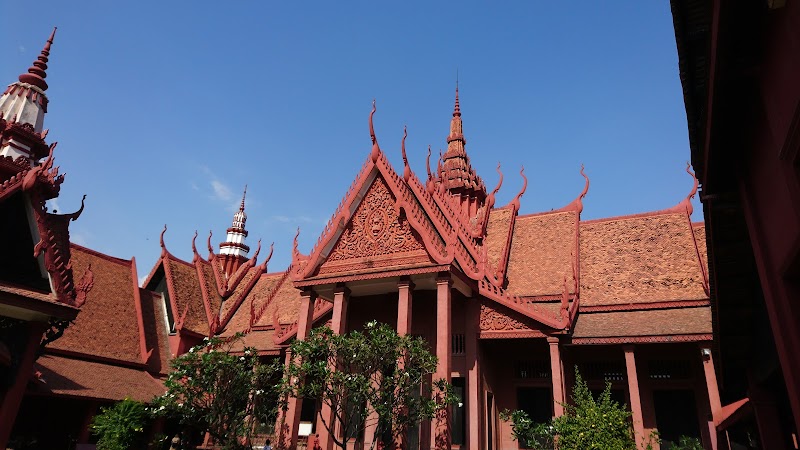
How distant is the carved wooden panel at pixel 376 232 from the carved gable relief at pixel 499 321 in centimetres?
205

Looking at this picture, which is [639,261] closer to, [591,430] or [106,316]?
[591,430]

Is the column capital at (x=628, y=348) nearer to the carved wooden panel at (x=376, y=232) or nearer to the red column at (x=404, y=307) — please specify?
the red column at (x=404, y=307)

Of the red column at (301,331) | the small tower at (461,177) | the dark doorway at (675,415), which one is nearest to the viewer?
the red column at (301,331)

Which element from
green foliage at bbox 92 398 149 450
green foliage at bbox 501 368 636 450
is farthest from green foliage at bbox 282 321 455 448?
green foliage at bbox 92 398 149 450

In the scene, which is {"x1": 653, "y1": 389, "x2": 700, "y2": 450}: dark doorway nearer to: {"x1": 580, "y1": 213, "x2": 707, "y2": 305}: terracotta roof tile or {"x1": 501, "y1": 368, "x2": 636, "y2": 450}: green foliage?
{"x1": 580, "y1": 213, "x2": 707, "y2": 305}: terracotta roof tile

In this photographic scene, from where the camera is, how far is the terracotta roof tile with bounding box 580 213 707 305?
40.5 feet

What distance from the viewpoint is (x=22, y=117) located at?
14062 millimetres

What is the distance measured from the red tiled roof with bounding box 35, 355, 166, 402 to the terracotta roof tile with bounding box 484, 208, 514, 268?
9953 millimetres

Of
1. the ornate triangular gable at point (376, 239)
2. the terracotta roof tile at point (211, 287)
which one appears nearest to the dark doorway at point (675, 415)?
the ornate triangular gable at point (376, 239)

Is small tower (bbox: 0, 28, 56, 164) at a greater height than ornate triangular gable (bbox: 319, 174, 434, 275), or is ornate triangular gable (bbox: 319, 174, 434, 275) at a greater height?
small tower (bbox: 0, 28, 56, 164)

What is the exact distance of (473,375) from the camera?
434 inches

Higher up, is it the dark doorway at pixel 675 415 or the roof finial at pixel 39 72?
the roof finial at pixel 39 72

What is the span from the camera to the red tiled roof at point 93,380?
12.6 meters

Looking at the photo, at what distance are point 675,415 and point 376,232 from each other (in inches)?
298
